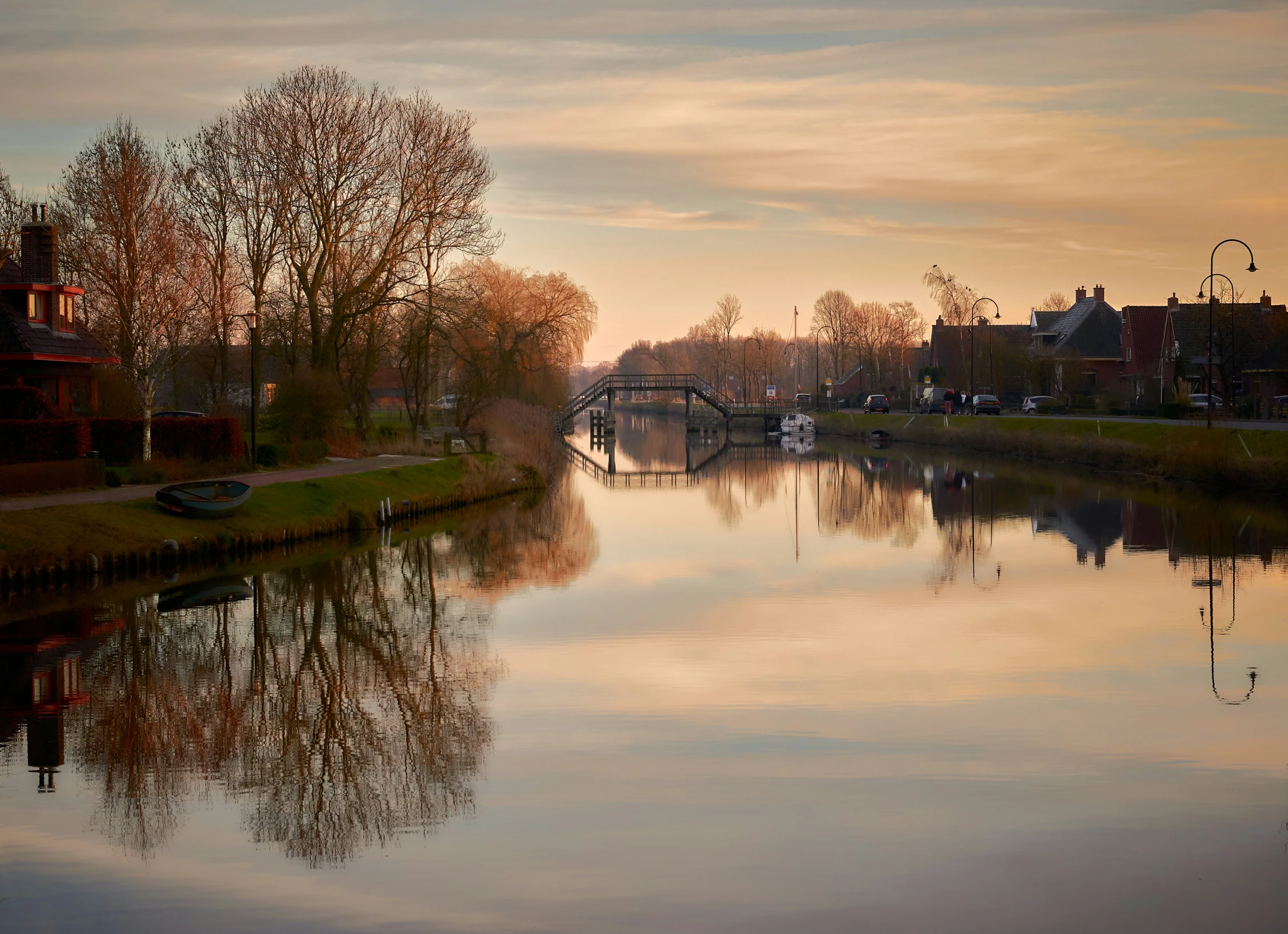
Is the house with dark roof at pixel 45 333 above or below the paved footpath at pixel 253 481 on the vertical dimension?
above

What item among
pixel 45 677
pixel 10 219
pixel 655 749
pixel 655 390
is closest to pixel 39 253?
pixel 10 219

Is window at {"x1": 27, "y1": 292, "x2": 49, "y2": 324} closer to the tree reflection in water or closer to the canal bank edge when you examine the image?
the canal bank edge

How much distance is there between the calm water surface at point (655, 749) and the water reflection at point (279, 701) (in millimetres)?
68

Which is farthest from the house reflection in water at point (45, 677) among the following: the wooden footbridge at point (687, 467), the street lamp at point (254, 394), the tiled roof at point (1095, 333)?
the tiled roof at point (1095, 333)

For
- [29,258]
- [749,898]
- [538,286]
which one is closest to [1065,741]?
[749,898]

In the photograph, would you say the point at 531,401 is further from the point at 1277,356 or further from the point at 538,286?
the point at 1277,356

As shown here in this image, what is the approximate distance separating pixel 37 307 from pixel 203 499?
17505mm

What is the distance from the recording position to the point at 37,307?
41312 mm

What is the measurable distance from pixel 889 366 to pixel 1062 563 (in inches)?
3721

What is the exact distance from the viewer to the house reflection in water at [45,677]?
13875mm

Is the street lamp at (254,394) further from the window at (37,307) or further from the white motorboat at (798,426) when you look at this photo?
the white motorboat at (798,426)

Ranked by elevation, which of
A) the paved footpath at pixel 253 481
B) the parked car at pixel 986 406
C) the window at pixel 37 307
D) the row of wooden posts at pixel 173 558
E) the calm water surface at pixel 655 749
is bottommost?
the calm water surface at pixel 655 749

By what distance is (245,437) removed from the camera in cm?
4319

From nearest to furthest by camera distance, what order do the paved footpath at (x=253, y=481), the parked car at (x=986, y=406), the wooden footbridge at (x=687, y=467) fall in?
1. the paved footpath at (x=253, y=481)
2. the wooden footbridge at (x=687, y=467)
3. the parked car at (x=986, y=406)
